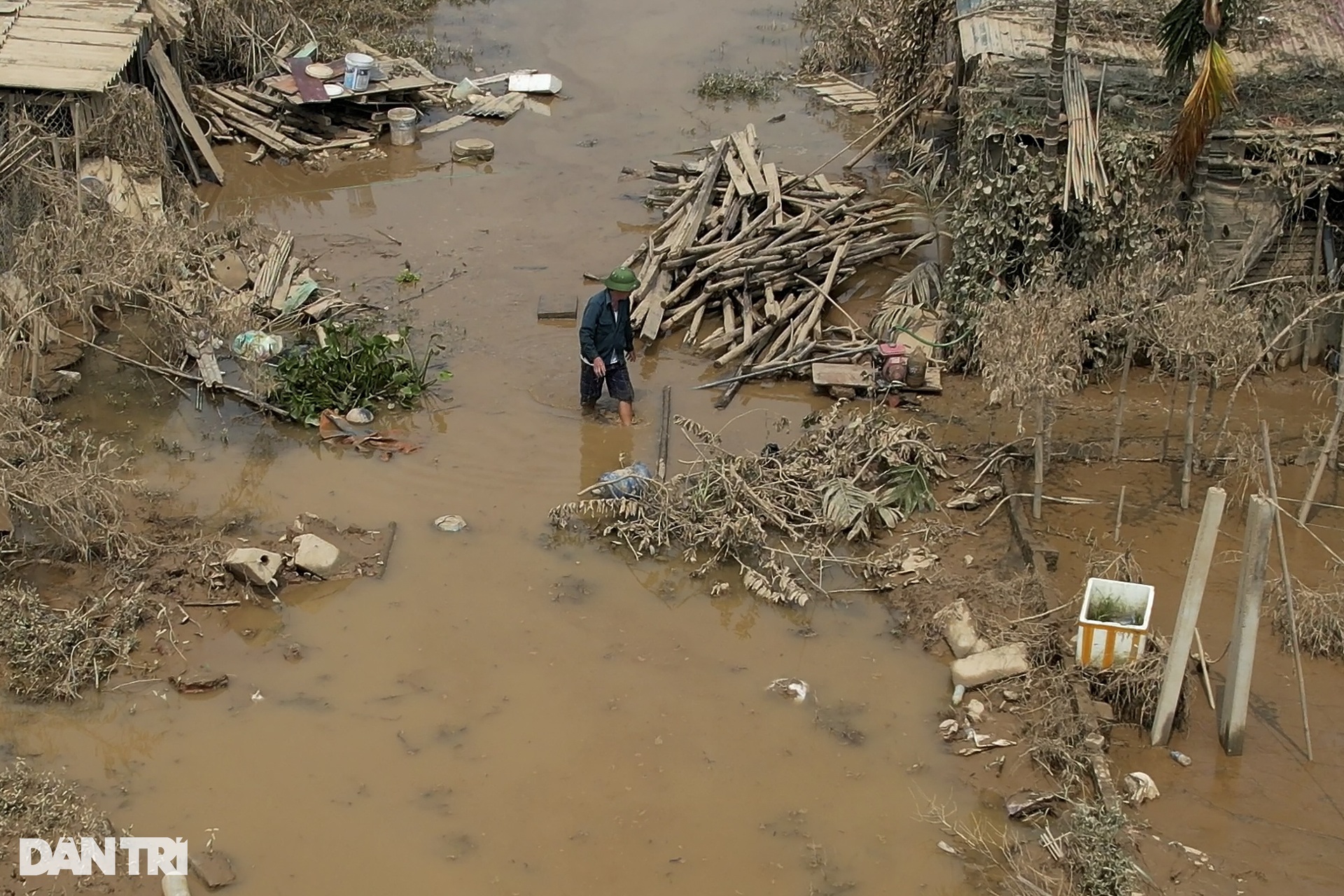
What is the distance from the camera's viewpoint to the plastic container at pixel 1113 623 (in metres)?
7.59

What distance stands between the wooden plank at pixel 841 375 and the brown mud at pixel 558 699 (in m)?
0.28

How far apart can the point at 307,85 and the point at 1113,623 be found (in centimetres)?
1239

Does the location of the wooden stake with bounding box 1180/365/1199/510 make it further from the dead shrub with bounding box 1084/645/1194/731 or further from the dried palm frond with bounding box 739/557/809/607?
the dried palm frond with bounding box 739/557/809/607

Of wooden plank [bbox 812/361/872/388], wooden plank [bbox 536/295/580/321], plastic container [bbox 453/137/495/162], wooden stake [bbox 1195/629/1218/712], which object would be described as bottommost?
wooden stake [bbox 1195/629/1218/712]

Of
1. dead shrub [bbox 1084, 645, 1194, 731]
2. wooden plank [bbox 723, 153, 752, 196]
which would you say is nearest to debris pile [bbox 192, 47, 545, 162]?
wooden plank [bbox 723, 153, 752, 196]

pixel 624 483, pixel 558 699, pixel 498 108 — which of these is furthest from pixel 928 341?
pixel 498 108

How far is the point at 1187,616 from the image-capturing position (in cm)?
692

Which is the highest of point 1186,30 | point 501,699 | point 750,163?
point 1186,30

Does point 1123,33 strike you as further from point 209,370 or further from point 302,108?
point 302,108

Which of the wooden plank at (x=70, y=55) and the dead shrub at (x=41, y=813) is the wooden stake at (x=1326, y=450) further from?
the wooden plank at (x=70, y=55)

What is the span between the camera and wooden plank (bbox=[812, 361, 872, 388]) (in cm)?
1113

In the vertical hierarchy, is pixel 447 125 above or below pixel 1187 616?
above

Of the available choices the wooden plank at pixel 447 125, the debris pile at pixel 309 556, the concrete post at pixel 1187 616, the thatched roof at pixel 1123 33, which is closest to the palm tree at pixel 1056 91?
the thatched roof at pixel 1123 33

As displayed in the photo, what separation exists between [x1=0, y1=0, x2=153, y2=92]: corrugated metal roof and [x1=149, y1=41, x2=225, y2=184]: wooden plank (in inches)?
18.5
